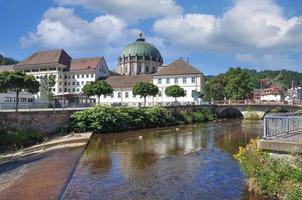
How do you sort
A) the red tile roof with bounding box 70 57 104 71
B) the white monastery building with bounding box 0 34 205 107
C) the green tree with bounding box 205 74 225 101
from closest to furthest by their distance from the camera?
1. the white monastery building with bounding box 0 34 205 107
2. the green tree with bounding box 205 74 225 101
3. the red tile roof with bounding box 70 57 104 71

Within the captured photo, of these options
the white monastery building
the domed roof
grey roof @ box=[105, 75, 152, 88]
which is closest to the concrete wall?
the white monastery building

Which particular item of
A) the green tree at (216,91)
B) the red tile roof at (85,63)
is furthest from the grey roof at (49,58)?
the green tree at (216,91)

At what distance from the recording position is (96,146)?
2997 cm

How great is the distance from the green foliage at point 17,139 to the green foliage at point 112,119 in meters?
7.11

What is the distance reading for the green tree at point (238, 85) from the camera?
8744cm

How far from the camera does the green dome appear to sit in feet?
400

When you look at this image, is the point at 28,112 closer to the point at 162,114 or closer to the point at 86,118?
the point at 86,118

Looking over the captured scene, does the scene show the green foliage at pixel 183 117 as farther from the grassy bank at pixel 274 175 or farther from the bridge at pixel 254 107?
the grassy bank at pixel 274 175

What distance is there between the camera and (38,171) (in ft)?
61.8

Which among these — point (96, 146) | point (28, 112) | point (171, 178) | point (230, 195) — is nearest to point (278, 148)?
point (230, 195)

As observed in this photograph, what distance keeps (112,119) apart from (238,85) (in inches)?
2067

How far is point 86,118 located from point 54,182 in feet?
81.7

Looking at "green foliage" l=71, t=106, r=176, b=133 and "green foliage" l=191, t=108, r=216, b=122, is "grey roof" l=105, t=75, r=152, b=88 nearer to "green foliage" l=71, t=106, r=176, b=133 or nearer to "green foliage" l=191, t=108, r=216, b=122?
"green foliage" l=191, t=108, r=216, b=122

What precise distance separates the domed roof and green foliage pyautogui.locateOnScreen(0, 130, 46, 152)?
296 ft
